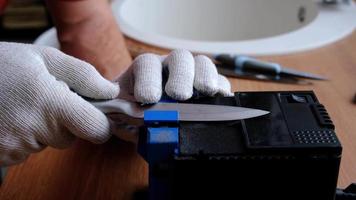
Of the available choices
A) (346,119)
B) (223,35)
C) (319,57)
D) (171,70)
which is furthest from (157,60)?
(223,35)

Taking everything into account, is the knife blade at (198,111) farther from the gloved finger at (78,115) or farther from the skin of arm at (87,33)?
the skin of arm at (87,33)

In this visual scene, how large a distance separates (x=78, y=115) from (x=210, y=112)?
0.37 feet

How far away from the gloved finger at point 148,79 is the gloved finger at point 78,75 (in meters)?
0.03

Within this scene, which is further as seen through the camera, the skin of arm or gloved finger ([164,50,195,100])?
the skin of arm

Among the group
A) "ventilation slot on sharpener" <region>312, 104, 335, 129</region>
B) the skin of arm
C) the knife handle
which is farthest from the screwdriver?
"ventilation slot on sharpener" <region>312, 104, 335, 129</region>

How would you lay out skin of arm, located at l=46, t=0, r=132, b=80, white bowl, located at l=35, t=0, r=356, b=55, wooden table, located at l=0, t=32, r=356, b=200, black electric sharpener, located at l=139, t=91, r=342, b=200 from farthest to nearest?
white bowl, located at l=35, t=0, r=356, b=55 < skin of arm, located at l=46, t=0, r=132, b=80 < wooden table, located at l=0, t=32, r=356, b=200 < black electric sharpener, located at l=139, t=91, r=342, b=200

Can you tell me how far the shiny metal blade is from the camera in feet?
1.23

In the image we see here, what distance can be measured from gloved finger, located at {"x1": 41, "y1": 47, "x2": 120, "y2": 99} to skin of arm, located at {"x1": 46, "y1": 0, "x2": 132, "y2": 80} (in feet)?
0.57

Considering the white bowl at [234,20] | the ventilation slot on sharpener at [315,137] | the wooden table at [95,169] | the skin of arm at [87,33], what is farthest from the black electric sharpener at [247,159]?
the white bowl at [234,20]

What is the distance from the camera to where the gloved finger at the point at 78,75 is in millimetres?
407

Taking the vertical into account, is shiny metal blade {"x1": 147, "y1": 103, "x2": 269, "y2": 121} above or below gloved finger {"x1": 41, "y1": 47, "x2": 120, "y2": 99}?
above

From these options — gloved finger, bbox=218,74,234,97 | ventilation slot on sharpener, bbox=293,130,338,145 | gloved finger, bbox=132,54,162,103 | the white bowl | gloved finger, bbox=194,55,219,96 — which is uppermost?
ventilation slot on sharpener, bbox=293,130,338,145

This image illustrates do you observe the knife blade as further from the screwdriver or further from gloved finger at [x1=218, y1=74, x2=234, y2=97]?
the screwdriver

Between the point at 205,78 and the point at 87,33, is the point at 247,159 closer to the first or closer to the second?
the point at 205,78
